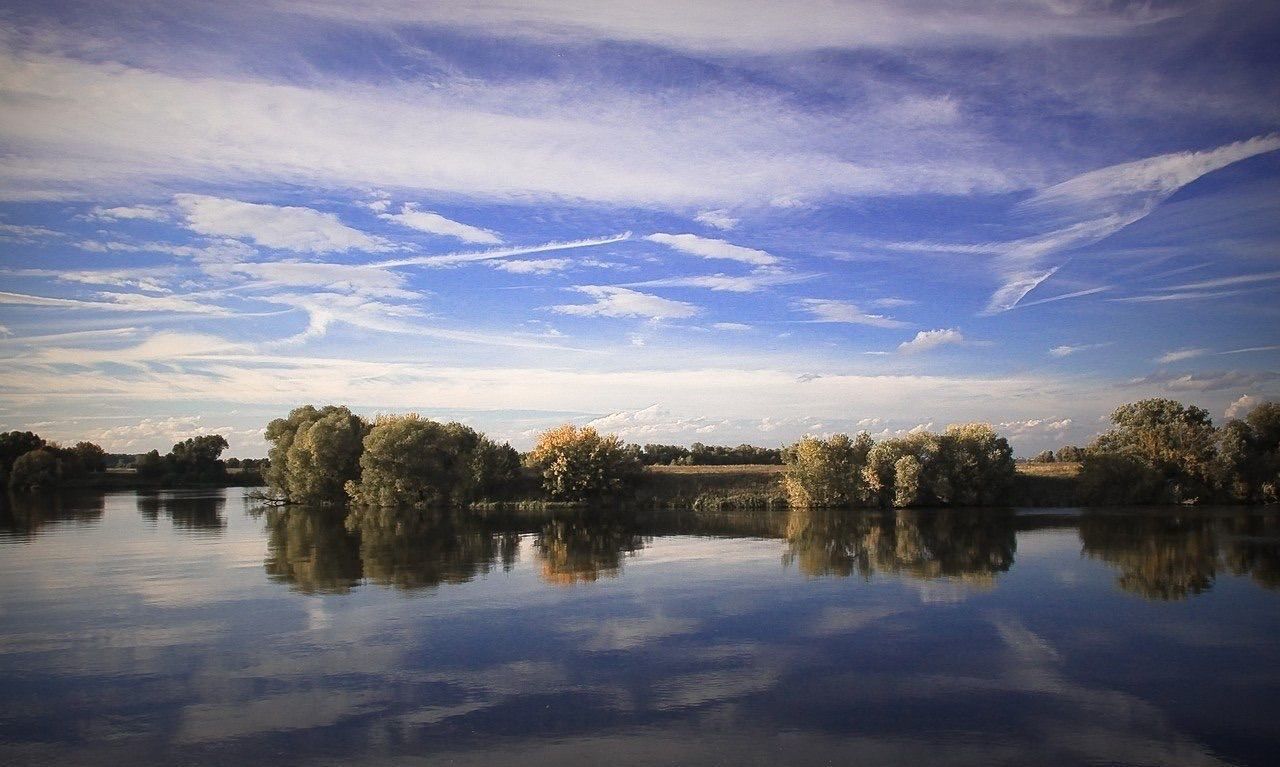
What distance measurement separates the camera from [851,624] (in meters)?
18.9

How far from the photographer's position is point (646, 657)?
16.0 meters

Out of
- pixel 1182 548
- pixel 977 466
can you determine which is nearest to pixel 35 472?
pixel 977 466

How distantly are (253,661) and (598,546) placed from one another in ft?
73.0

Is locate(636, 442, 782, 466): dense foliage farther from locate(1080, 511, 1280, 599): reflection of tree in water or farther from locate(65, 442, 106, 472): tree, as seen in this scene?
locate(65, 442, 106, 472): tree

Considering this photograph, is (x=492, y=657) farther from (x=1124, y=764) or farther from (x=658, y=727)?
(x=1124, y=764)

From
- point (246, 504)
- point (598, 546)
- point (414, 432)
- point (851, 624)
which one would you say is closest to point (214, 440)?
point (246, 504)

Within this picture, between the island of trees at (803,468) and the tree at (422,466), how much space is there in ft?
0.39

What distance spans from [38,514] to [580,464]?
39.9 meters

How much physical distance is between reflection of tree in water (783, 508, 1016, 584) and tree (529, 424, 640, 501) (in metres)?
18.5

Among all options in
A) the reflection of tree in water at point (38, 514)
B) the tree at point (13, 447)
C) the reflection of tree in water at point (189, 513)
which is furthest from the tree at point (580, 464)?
the tree at point (13, 447)

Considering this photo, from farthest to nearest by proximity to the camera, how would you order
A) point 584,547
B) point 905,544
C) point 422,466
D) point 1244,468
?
point 422,466
point 1244,468
point 584,547
point 905,544

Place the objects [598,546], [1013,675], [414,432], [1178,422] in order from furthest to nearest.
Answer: [414,432] → [1178,422] → [598,546] → [1013,675]

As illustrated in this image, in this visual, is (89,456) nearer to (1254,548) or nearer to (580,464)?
(580,464)

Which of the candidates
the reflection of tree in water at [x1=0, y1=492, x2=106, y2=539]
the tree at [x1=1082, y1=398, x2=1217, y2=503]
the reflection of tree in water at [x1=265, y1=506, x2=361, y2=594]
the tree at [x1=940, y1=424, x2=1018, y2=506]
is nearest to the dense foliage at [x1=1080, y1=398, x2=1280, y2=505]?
the tree at [x1=1082, y1=398, x2=1217, y2=503]
